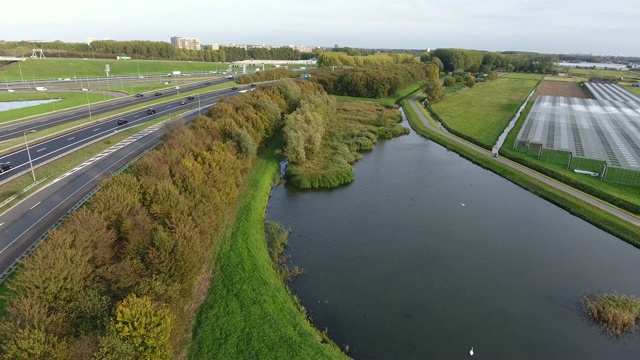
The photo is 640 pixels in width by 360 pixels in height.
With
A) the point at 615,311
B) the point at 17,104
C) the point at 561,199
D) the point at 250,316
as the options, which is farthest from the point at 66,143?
the point at 561,199

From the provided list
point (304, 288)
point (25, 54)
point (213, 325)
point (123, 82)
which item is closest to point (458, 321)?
point (304, 288)

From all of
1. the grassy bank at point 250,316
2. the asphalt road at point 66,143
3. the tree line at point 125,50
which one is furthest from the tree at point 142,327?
the tree line at point 125,50

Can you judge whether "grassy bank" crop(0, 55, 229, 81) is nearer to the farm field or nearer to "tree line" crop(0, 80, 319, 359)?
"tree line" crop(0, 80, 319, 359)

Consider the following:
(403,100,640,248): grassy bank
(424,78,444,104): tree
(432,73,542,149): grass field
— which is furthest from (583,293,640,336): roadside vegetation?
(424,78,444,104): tree

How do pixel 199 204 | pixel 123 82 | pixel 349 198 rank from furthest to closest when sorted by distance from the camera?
pixel 123 82 < pixel 349 198 < pixel 199 204

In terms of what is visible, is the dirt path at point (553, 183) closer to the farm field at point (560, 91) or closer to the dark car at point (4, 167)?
the dark car at point (4, 167)

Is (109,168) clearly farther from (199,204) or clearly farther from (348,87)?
(348,87)
